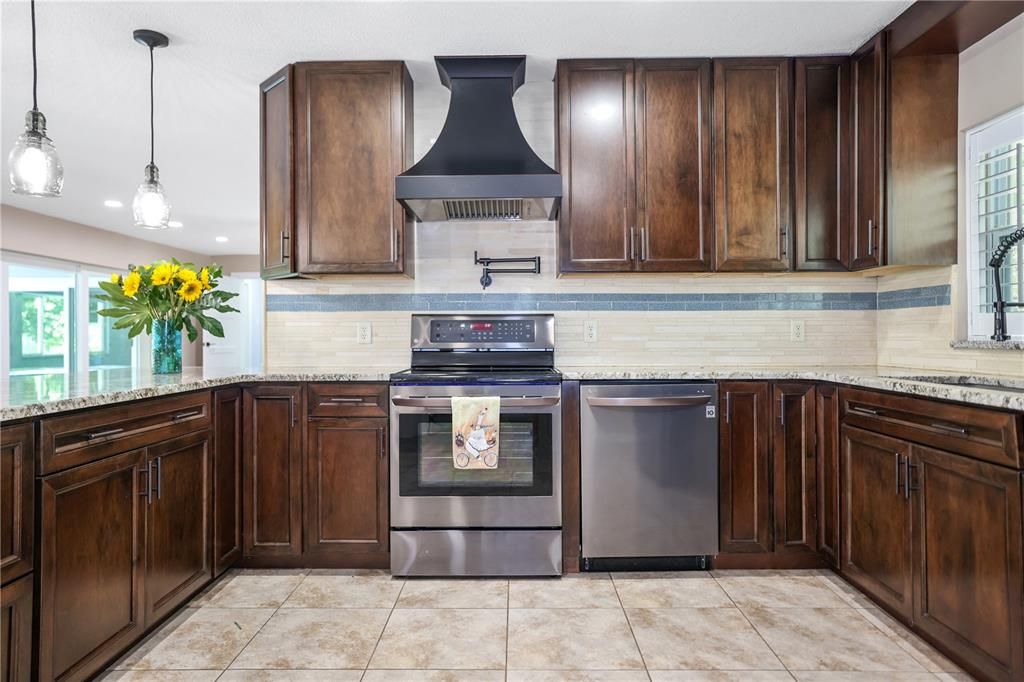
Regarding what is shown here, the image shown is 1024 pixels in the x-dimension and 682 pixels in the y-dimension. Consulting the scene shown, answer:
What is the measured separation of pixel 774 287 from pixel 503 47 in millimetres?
1888

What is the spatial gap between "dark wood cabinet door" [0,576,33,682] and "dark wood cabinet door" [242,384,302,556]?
1136 millimetres

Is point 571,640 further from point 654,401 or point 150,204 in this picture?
point 150,204

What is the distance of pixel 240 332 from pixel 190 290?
677cm

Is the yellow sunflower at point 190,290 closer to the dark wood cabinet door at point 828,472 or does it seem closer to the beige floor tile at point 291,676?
the beige floor tile at point 291,676

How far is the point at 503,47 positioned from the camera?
8.82 ft

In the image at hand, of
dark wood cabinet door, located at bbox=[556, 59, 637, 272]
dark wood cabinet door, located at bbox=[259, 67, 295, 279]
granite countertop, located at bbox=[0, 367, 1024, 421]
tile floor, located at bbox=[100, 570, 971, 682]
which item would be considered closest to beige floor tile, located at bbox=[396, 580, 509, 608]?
tile floor, located at bbox=[100, 570, 971, 682]

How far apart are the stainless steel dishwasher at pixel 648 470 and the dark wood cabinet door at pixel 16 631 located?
1910 millimetres

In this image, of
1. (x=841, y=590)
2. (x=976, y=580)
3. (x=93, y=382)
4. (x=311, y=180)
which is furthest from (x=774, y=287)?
(x=93, y=382)

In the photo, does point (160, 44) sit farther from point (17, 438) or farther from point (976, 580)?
point (976, 580)

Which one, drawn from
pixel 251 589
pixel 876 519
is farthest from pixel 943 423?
pixel 251 589

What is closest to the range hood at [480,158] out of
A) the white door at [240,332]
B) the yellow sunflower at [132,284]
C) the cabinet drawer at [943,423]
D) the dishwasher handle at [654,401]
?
the dishwasher handle at [654,401]

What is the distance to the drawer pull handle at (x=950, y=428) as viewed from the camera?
170cm

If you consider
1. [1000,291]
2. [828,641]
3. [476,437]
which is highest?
[1000,291]

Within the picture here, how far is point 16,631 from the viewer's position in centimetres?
143
